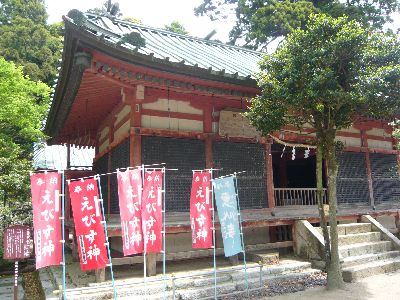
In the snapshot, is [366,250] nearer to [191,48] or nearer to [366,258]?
[366,258]

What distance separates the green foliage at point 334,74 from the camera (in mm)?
6770

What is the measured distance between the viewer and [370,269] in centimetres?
868

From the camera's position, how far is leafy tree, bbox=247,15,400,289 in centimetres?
679

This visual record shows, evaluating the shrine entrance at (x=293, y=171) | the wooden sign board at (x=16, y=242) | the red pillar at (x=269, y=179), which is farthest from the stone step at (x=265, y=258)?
the shrine entrance at (x=293, y=171)

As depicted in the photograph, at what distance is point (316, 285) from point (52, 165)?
1597 cm

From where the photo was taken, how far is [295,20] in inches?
1076

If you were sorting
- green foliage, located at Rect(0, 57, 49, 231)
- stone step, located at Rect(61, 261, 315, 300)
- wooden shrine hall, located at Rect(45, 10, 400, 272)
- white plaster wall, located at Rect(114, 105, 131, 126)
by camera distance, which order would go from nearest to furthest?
stone step, located at Rect(61, 261, 315, 300) → wooden shrine hall, located at Rect(45, 10, 400, 272) → white plaster wall, located at Rect(114, 105, 131, 126) → green foliage, located at Rect(0, 57, 49, 231)

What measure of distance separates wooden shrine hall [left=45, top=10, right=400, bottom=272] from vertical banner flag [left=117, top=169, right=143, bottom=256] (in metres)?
1.49

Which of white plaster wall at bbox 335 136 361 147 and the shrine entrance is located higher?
white plaster wall at bbox 335 136 361 147

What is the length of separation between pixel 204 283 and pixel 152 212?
223cm

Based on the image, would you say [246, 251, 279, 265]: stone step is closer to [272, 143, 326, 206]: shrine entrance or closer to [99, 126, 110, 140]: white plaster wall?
[99, 126, 110, 140]: white plaster wall

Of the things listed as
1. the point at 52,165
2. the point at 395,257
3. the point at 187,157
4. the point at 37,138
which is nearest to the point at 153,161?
the point at 187,157

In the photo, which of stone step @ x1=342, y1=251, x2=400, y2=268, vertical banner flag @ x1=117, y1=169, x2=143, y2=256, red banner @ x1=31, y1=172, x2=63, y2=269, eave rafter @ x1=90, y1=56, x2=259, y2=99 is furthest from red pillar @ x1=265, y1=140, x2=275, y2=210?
red banner @ x1=31, y1=172, x2=63, y2=269

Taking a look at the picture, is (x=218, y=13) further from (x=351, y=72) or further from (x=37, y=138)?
(x=351, y=72)
